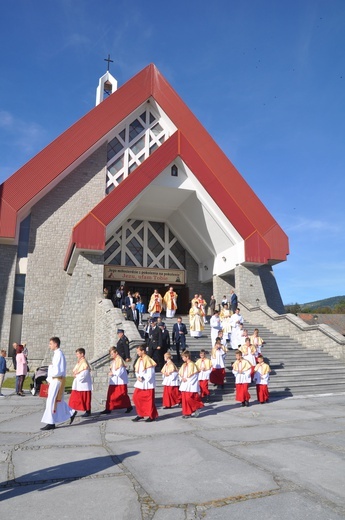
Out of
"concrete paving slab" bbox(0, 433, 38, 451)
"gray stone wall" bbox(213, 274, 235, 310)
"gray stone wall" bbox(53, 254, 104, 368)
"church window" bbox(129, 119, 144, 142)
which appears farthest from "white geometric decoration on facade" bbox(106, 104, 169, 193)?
"concrete paving slab" bbox(0, 433, 38, 451)

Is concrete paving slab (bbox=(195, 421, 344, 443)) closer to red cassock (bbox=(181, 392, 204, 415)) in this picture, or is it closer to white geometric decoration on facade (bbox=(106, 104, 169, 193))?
red cassock (bbox=(181, 392, 204, 415))

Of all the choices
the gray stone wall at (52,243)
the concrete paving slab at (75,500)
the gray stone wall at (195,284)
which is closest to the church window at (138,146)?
the gray stone wall at (52,243)

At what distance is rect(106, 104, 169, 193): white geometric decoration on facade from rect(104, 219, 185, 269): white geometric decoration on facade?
9.91 feet

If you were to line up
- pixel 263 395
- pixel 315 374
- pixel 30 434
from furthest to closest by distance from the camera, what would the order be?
pixel 315 374 < pixel 263 395 < pixel 30 434

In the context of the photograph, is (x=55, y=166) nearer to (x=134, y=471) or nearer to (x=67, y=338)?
(x=67, y=338)

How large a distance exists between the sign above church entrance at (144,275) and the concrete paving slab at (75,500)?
18.4m

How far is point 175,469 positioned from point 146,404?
3480mm

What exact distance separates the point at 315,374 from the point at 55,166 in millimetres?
15774

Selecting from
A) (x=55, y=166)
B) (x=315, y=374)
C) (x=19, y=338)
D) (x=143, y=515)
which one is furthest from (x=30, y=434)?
(x=55, y=166)

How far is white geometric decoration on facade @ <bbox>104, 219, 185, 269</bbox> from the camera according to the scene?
2345 cm

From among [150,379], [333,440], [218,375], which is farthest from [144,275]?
[333,440]

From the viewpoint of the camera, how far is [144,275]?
75.3ft

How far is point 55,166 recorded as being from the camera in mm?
20484

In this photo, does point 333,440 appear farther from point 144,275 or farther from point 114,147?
point 114,147
